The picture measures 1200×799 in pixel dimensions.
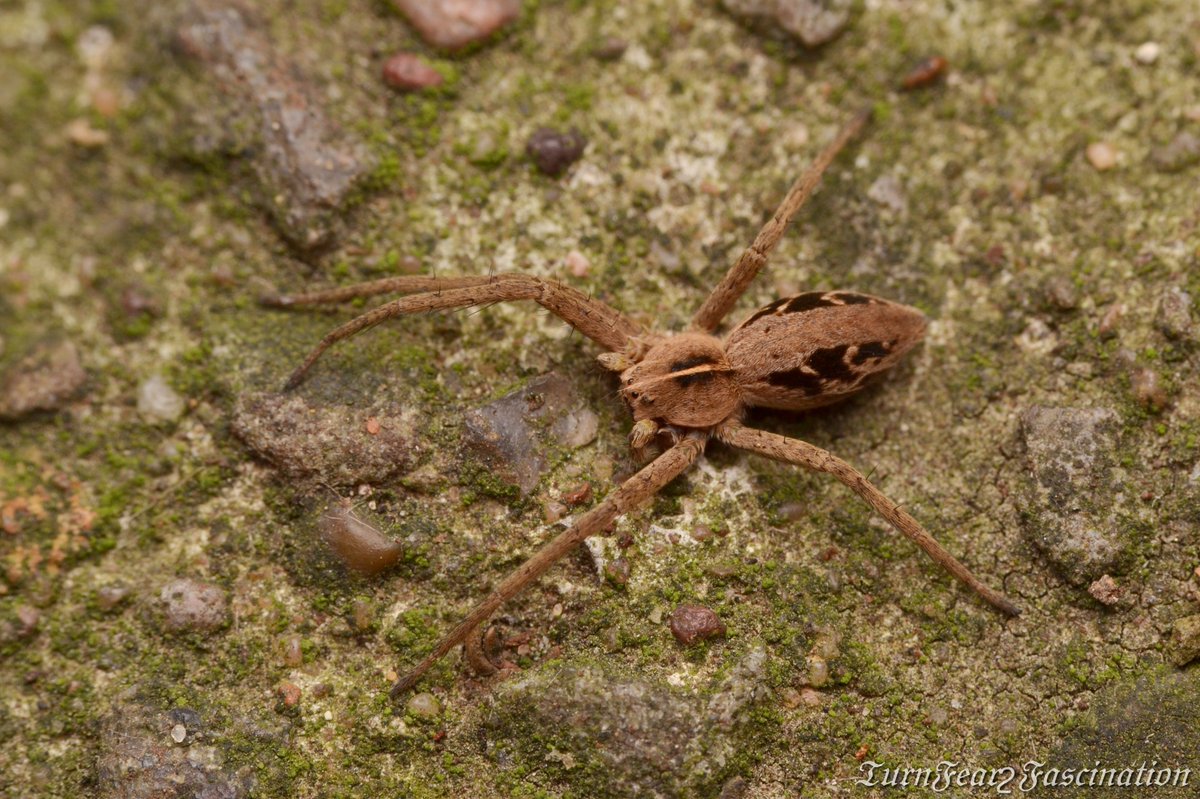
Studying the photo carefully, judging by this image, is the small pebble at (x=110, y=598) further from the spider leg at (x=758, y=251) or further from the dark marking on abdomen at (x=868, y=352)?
the dark marking on abdomen at (x=868, y=352)

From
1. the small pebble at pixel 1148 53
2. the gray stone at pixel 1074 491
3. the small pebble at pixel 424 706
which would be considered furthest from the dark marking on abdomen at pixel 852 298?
the small pebble at pixel 424 706

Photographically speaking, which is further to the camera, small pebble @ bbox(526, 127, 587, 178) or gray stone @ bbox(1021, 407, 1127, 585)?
small pebble @ bbox(526, 127, 587, 178)

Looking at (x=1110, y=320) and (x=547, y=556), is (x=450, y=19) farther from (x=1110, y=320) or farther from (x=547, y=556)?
(x=1110, y=320)

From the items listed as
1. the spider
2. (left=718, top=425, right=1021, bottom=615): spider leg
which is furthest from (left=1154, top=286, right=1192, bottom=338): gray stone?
(left=718, top=425, right=1021, bottom=615): spider leg

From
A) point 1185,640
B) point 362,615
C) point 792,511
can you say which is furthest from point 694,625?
point 1185,640

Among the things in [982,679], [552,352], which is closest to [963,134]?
[552,352]

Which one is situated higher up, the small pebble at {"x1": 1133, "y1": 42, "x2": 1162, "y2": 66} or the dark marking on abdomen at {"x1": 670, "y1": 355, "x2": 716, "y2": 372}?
the small pebble at {"x1": 1133, "y1": 42, "x2": 1162, "y2": 66}

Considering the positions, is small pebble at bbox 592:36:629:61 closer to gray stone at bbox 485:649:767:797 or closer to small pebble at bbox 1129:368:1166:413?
small pebble at bbox 1129:368:1166:413

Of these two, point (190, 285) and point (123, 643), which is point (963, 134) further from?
point (123, 643)
